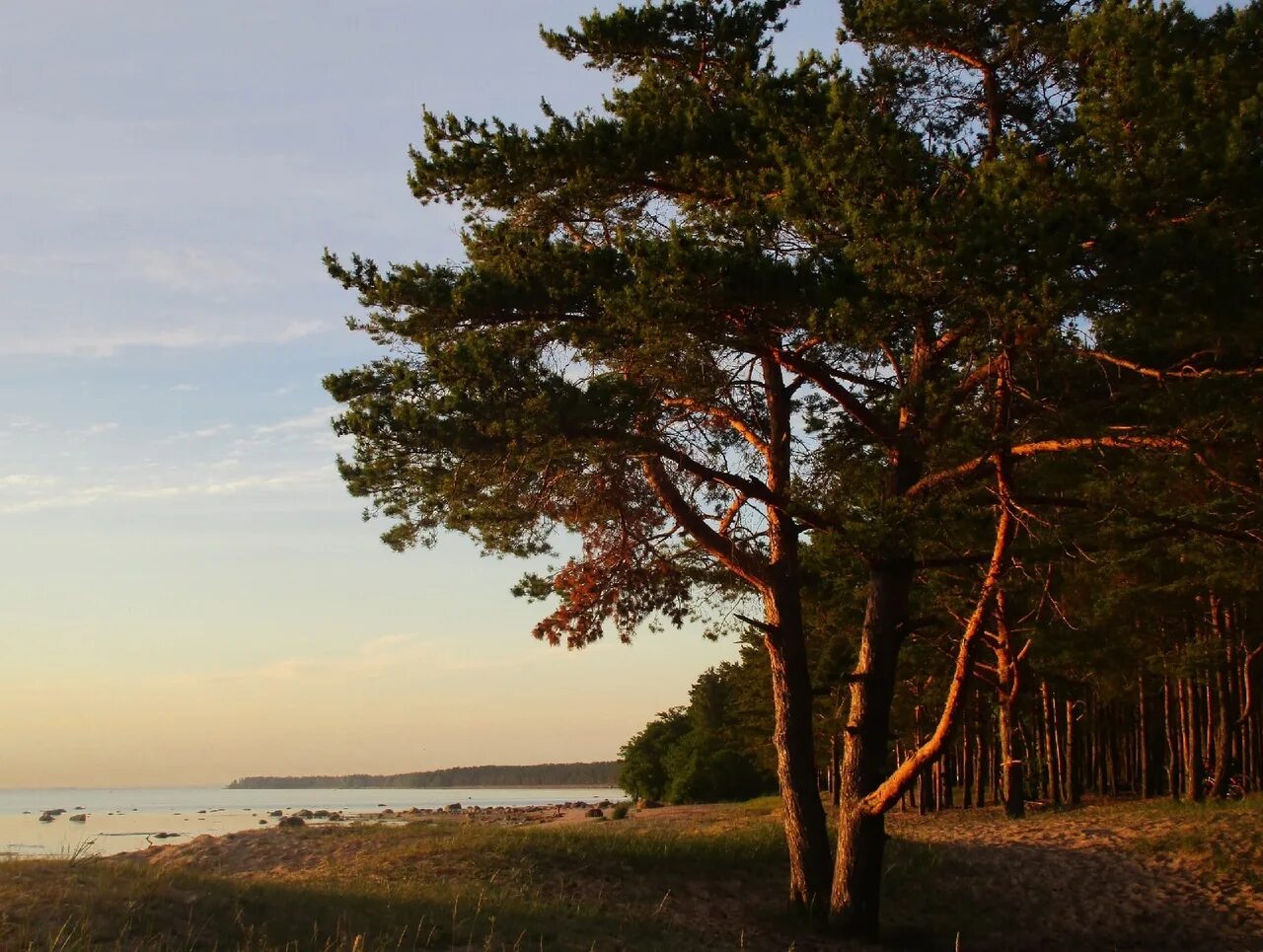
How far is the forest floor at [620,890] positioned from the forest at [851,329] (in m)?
2.28

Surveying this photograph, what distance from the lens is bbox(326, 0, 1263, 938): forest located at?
9.76m

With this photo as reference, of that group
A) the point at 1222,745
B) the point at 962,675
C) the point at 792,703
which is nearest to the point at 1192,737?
the point at 1222,745

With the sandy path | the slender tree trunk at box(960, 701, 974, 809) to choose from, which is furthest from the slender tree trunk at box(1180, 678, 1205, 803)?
the slender tree trunk at box(960, 701, 974, 809)

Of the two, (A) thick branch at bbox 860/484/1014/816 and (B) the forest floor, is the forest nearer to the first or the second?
(A) thick branch at bbox 860/484/1014/816

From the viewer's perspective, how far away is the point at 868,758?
1338 centimetres

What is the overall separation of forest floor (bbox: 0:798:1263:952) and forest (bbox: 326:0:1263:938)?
7.49 feet

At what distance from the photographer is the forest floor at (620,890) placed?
9.91m

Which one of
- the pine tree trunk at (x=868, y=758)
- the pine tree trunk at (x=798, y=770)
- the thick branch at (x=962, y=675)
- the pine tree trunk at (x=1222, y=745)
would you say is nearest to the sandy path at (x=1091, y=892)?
the pine tree trunk at (x=868, y=758)

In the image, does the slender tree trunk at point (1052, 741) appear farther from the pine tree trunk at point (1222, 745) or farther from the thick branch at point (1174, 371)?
the thick branch at point (1174, 371)

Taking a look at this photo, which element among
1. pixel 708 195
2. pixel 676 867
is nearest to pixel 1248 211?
pixel 708 195

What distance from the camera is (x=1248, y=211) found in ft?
31.2

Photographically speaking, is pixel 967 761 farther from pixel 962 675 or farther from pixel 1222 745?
pixel 962 675

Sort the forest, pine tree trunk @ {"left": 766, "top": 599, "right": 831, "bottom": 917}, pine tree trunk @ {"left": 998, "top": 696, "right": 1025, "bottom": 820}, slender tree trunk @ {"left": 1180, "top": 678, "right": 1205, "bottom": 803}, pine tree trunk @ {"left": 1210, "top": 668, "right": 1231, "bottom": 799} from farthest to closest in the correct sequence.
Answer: pine tree trunk @ {"left": 998, "top": 696, "right": 1025, "bottom": 820}, slender tree trunk @ {"left": 1180, "top": 678, "right": 1205, "bottom": 803}, pine tree trunk @ {"left": 1210, "top": 668, "right": 1231, "bottom": 799}, pine tree trunk @ {"left": 766, "top": 599, "right": 831, "bottom": 917}, the forest

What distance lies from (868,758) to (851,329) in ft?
18.5
